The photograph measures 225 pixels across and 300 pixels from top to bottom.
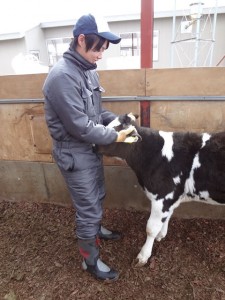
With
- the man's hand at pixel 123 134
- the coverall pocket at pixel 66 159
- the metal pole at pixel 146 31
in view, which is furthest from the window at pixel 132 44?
the coverall pocket at pixel 66 159

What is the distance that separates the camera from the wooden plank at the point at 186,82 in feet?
9.48

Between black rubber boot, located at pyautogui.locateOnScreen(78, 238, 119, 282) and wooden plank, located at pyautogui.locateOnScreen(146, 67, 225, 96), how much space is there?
1719 mm

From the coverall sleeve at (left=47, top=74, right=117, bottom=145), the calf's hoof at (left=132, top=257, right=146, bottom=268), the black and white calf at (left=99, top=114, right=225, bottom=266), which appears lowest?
the calf's hoof at (left=132, top=257, right=146, bottom=268)

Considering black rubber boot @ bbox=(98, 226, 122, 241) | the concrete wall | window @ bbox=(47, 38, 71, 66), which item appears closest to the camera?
the concrete wall

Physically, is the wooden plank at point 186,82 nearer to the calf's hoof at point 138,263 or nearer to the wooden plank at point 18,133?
the wooden plank at point 18,133

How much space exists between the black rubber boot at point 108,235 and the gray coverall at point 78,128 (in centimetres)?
67

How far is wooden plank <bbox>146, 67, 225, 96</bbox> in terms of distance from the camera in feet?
9.48

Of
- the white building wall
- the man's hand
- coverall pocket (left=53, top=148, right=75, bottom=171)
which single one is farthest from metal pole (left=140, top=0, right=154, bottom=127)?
the white building wall

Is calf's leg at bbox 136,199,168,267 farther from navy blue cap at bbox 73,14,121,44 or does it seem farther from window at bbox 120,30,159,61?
window at bbox 120,30,159,61

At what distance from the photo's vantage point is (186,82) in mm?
2971

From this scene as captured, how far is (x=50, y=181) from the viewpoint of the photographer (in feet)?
12.9

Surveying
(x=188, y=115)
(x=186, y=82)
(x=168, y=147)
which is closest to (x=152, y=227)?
(x=168, y=147)

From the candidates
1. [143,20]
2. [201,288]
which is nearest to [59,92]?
[143,20]

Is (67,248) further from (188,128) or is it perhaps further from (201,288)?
(188,128)
